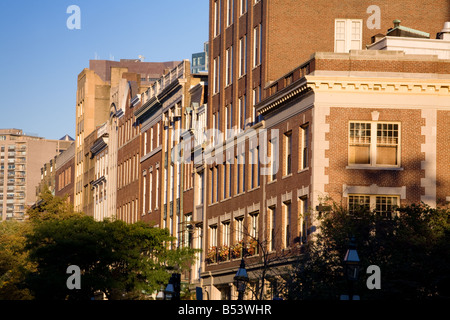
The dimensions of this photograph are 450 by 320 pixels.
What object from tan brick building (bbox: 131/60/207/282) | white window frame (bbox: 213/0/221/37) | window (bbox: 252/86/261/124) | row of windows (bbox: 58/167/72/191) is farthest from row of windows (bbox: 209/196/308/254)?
row of windows (bbox: 58/167/72/191)

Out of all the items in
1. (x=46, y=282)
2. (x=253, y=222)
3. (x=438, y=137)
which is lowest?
(x=46, y=282)

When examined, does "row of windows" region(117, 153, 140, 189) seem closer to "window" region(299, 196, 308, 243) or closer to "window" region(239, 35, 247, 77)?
"window" region(239, 35, 247, 77)

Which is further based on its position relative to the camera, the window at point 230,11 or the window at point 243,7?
the window at point 230,11

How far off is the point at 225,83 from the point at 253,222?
12.3 m

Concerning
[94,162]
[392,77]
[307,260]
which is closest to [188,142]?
[392,77]

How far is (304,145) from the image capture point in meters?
50.2

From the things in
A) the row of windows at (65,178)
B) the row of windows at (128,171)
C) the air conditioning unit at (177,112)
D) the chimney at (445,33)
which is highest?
the chimney at (445,33)

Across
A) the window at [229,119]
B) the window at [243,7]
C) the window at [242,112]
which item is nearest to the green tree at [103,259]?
the window at [229,119]

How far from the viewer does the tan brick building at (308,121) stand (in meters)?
47.9

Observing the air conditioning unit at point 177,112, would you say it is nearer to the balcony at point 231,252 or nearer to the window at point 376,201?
the balcony at point 231,252

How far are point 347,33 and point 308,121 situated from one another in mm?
12553

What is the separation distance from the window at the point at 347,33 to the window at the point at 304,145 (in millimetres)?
11195

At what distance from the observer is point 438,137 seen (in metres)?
48.2
